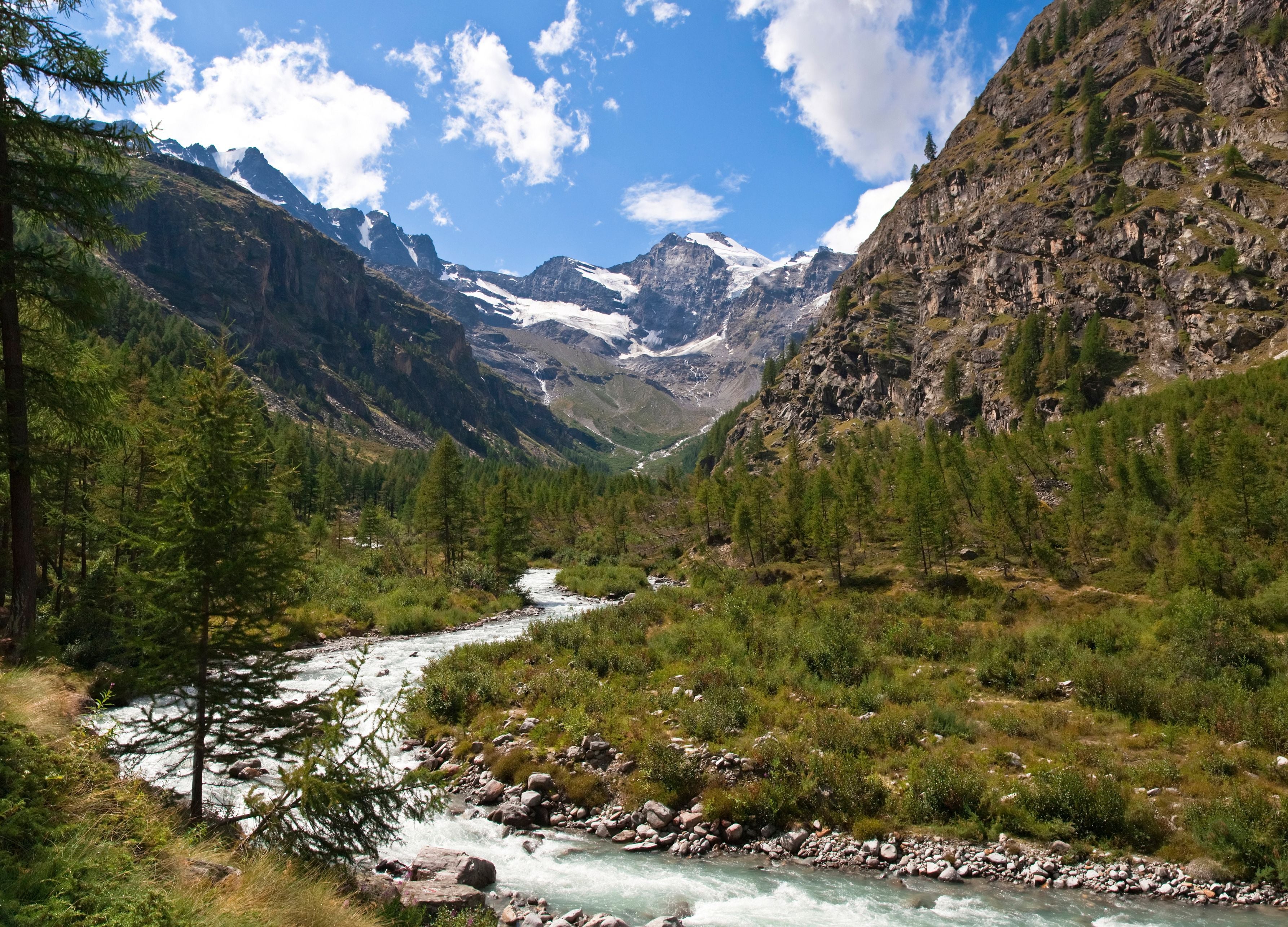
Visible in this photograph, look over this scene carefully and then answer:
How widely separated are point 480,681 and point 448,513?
120ft

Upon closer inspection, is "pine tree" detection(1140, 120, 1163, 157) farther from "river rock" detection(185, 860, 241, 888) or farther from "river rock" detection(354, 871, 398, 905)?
"river rock" detection(185, 860, 241, 888)

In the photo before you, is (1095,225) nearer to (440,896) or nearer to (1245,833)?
(1245,833)

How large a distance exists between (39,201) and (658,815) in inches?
748

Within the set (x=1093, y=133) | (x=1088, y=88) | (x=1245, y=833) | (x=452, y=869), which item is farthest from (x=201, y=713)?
(x=1088, y=88)

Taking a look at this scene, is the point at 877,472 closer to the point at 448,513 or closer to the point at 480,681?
the point at 448,513

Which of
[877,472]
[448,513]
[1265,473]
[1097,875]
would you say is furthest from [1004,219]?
[1097,875]

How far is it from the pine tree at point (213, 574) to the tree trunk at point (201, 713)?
18 millimetres

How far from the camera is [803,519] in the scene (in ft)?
188

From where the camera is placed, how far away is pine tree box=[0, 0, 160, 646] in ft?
38.3

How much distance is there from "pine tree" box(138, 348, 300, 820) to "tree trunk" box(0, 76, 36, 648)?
2966 millimetres

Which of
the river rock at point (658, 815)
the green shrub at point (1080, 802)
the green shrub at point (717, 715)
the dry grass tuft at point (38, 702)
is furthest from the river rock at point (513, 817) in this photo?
the green shrub at point (1080, 802)

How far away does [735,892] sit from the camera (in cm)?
1273

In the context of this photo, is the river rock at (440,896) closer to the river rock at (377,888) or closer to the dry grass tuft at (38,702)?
the river rock at (377,888)

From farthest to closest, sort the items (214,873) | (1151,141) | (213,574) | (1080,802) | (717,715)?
(1151,141) → (717,715) → (1080,802) → (213,574) → (214,873)
